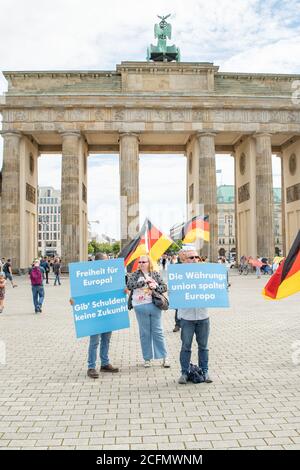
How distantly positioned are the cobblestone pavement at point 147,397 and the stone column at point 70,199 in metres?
29.8

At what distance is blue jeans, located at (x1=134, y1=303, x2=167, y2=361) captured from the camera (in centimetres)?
824

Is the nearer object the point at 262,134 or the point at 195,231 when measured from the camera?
the point at 195,231

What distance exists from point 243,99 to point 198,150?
6144mm

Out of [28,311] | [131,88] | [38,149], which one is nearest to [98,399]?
[28,311]

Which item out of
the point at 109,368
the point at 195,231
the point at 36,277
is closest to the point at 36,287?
the point at 36,277

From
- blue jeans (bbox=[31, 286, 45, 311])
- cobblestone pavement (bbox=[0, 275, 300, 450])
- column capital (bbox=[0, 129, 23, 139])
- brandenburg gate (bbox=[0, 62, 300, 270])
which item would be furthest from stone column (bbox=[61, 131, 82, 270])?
cobblestone pavement (bbox=[0, 275, 300, 450])

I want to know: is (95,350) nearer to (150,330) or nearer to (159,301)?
(150,330)

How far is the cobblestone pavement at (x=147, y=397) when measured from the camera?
5.01m

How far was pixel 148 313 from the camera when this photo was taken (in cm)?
823

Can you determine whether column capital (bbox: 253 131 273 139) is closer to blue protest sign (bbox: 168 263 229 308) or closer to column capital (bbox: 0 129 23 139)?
column capital (bbox: 0 129 23 139)

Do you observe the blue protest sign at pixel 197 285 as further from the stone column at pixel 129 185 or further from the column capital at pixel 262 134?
the column capital at pixel 262 134

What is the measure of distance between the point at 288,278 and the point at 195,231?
13218 millimetres

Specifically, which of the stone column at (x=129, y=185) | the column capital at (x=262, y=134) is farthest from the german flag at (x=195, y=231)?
the column capital at (x=262, y=134)

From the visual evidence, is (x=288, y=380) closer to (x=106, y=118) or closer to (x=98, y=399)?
(x=98, y=399)
